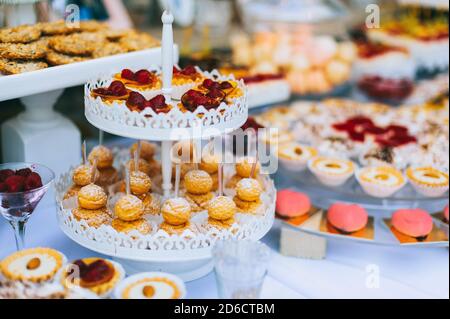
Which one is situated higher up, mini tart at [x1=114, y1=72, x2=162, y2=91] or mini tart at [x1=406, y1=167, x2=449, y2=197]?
mini tart at [x1=114, y1=72, x2=162, y2=91]

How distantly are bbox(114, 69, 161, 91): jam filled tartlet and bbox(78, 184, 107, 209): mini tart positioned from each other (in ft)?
0.90

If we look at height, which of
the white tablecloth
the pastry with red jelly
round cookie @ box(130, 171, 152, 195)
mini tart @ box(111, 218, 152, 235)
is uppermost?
the pastry with red jelly

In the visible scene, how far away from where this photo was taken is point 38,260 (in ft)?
3.86

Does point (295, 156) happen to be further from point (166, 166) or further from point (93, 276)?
point (93, 276)

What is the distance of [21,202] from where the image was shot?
129cm

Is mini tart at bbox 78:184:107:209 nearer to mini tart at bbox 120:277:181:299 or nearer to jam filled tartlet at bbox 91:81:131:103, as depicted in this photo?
jam filled tartlet at bbox 91:81:131:103

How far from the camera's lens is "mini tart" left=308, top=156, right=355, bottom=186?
2.04 metres

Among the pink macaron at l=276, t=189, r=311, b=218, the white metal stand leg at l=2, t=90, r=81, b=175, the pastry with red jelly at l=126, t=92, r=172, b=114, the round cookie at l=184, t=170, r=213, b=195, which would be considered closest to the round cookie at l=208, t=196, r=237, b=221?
the round cookie at l=184, t=170, r=213, b=195

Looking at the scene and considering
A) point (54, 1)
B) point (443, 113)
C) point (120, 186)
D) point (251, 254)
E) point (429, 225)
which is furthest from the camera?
point (443, 113)

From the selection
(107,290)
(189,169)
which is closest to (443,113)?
(189,169)

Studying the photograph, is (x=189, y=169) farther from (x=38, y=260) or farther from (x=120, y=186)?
(x=38, y=260)

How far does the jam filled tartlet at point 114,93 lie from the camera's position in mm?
1391

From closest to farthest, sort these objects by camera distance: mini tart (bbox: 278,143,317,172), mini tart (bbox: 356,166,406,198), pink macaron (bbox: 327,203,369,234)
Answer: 1. pink macaron (bbox: 327,203,369,234)
2. mini tart (bbox: 356,166,406,198)
3. mini tart (bbox: 278,143,317,172)

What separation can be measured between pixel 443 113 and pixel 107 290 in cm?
212
